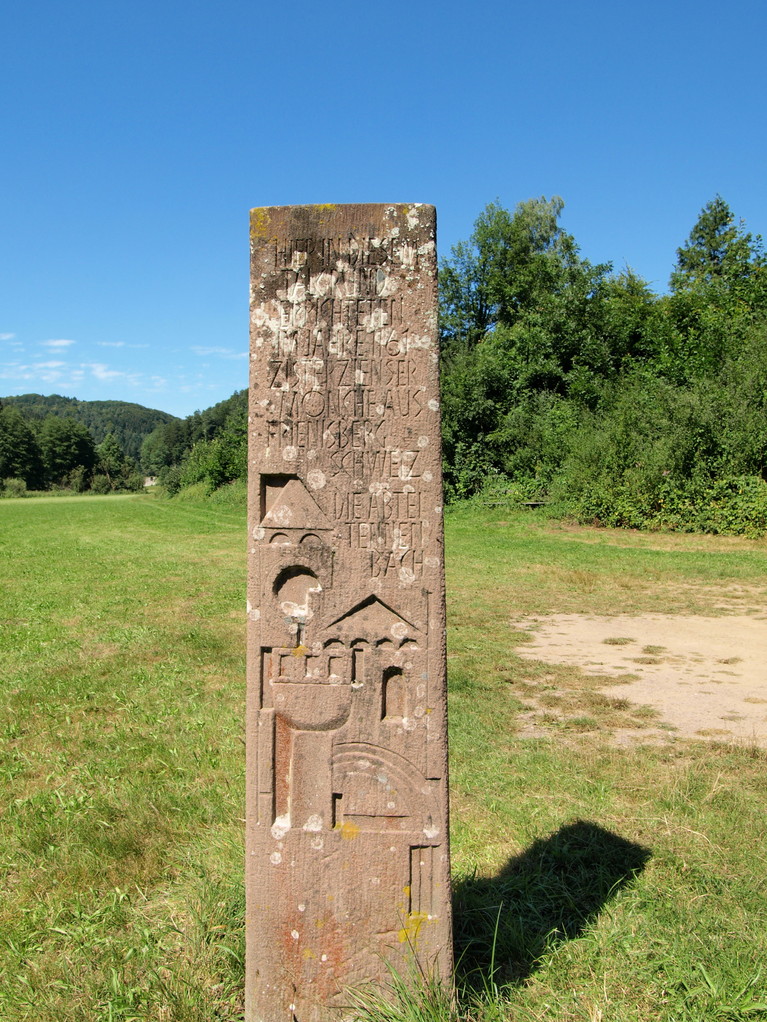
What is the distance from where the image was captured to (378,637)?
2455 mm

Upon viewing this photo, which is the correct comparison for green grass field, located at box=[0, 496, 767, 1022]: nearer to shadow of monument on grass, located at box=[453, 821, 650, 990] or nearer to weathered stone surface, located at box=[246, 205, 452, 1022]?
shadow of monument on grass, located at box=[453, 821, 650, 990]

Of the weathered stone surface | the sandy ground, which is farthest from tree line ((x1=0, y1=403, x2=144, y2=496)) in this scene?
the weathered stone surface

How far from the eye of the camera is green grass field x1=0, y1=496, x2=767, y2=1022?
2586mm

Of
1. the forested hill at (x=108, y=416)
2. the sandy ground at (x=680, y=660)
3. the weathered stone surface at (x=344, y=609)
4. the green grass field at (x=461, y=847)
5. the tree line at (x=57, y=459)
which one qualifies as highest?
the forested hill at (x=108, y=416)

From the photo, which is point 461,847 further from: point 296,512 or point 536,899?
point 296,512

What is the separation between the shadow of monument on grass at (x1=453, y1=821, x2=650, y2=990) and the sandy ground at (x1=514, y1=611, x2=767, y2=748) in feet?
6.52

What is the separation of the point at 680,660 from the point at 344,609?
5657 mm

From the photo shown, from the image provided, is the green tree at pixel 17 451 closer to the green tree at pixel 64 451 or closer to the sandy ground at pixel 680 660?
the green tree at pixel 64 451

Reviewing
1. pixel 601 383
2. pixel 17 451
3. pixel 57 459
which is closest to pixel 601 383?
pixel 601 383

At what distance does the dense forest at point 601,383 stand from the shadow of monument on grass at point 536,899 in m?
14.4

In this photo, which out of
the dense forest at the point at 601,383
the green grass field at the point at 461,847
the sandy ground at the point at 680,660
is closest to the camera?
the green grass field at the point at 461,847

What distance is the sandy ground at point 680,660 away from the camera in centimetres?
554

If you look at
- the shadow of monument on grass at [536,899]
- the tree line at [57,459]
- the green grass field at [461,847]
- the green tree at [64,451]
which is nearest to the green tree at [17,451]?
the tree line at [57,459]

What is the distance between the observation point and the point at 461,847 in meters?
3.57
